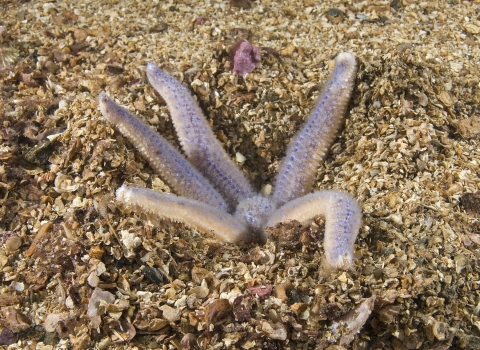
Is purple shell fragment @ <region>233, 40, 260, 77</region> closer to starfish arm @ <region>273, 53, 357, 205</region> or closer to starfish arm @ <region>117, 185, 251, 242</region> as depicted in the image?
starfish arm @ <region>273, 53, 357, 205</region>

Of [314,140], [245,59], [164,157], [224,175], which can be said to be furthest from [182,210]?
[245,59]

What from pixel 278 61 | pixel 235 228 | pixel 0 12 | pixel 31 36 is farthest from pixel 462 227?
pixel 0 12

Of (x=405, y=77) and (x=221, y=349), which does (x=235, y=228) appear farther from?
(x=405, y=77)

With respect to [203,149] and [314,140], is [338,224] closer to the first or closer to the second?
[314,140]

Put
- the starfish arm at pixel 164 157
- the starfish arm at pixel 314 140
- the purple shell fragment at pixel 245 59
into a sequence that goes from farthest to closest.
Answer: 1. the purple shell fragment at pixel 245 59
2. the starfish arm at pixel 314 140
3. the starfish arm at pixel 164 157

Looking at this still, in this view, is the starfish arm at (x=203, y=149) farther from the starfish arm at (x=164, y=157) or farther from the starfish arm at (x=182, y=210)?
the starfish arm at (x=182, y=210)

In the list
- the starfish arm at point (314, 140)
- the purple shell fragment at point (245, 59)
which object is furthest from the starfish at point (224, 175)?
the purple shell fragment at point (245, 59)

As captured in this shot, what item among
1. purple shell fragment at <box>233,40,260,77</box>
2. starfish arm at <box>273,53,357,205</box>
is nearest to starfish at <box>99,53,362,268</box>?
starfish arm at <box>273,53,357,205</box>
